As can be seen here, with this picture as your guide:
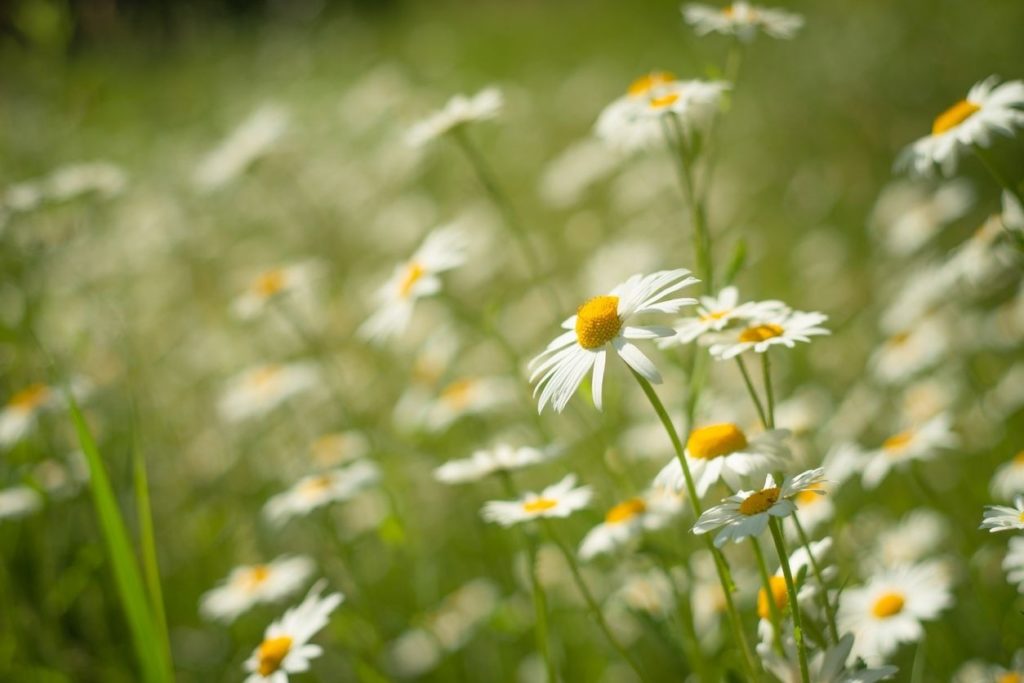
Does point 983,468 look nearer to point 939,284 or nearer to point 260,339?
point 939,284

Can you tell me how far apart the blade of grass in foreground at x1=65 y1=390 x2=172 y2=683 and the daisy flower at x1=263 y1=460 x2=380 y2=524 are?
0.44 meters

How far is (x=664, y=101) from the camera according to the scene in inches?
75.6

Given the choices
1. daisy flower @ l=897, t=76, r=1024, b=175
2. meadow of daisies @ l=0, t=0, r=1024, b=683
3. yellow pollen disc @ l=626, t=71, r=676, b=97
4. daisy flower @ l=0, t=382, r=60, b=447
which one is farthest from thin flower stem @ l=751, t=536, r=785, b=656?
daisy flower @ l=0, t=382, r=60, b=447

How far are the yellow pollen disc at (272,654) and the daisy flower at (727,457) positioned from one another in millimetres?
821

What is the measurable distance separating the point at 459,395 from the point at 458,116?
881 mm

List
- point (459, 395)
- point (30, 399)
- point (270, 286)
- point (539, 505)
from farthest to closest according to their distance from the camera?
point (30, 399) → point (270, 286) → point (459, 395) → point (539, 505)

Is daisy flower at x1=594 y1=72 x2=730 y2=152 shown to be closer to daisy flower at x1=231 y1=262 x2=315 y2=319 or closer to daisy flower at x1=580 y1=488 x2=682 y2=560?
daisy flower at x1=580 y1=488 x2=682 y2=560

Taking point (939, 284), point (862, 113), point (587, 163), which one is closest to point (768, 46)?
point (862, 113)

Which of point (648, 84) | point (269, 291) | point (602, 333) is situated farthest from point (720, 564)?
point (269, 291)

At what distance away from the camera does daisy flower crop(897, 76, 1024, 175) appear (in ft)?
5.66

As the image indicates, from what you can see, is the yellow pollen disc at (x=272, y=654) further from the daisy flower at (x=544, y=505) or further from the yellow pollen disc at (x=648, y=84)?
the yellow pollen disc at (x=648, y=84)

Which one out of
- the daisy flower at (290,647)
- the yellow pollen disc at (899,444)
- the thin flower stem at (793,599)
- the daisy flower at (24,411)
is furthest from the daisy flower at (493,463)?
the daisy flower at (24,411)

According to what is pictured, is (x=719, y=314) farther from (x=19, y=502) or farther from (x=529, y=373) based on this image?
(x=19, y=502)

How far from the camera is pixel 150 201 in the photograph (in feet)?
18.2
